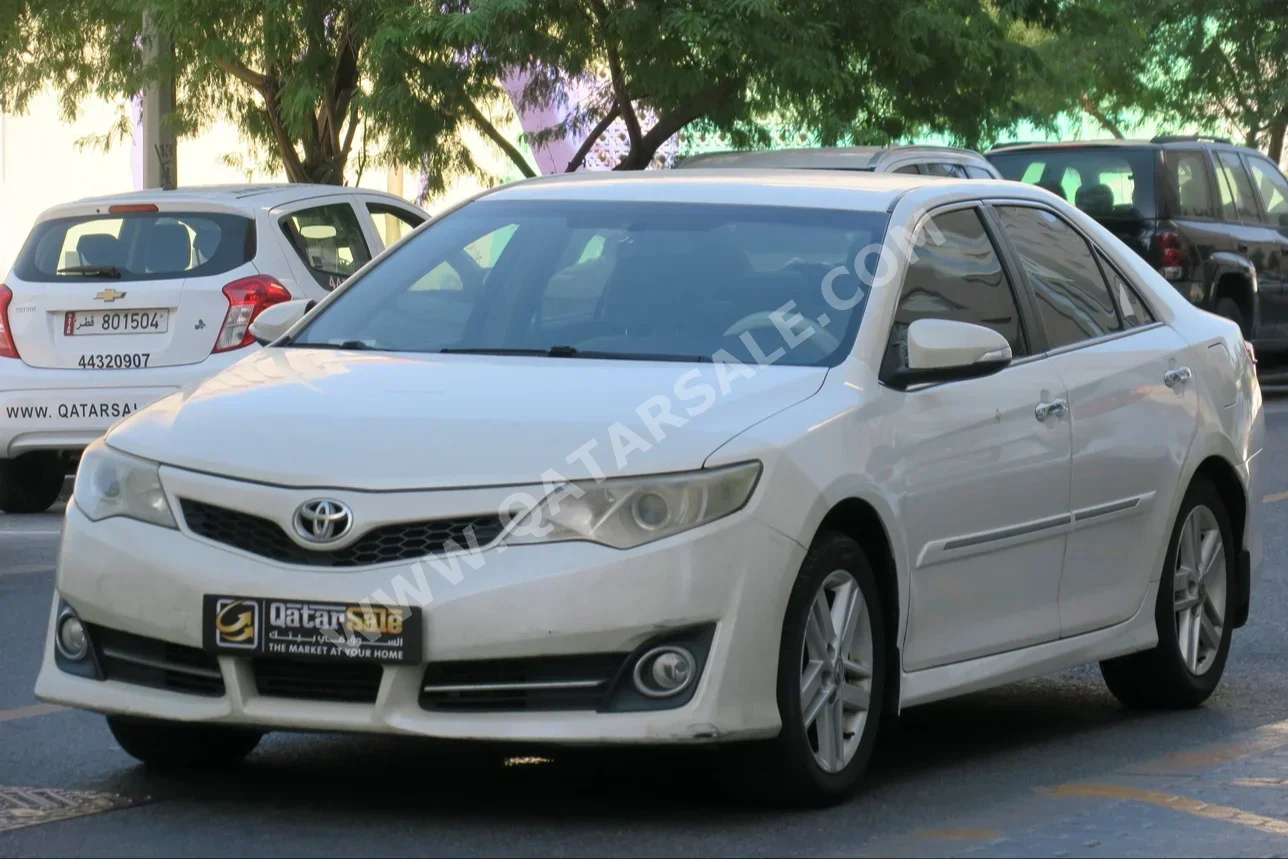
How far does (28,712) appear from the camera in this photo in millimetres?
7152

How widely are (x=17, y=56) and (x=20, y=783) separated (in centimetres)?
1714

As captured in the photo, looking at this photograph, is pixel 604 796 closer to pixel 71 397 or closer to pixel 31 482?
pixel 71 397

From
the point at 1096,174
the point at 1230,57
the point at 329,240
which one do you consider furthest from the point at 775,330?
the point at 1230,57

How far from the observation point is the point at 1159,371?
24.5 feet

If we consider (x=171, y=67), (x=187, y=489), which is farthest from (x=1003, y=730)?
(x=171, y=67)

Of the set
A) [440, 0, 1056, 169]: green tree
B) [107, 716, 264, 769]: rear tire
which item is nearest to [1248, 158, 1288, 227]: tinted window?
[440, 0, 1056, 169]: green tree

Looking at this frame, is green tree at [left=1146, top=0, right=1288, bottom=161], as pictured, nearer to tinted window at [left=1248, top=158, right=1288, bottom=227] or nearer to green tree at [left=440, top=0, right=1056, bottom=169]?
green tree at [left=440, top=0, right=1056, bottom=169]

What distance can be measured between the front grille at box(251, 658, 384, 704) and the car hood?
0.40 m

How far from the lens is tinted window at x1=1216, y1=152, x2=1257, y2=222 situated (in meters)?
20.2

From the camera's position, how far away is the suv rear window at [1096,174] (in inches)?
760

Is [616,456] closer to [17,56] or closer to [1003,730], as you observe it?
[1003,730]

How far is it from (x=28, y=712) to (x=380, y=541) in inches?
85.7

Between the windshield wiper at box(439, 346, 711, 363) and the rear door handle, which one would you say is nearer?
the windshield wiper at box(439, 346, 711, 363)

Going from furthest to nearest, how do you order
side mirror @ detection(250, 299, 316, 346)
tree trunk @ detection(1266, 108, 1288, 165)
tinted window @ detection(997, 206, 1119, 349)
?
tree trunk @ detection(1266, 108, 1288, 165), tinted window @ detection(997, 206, 1119, 349), side mirror @ detection(250, 299, 316, 346)
